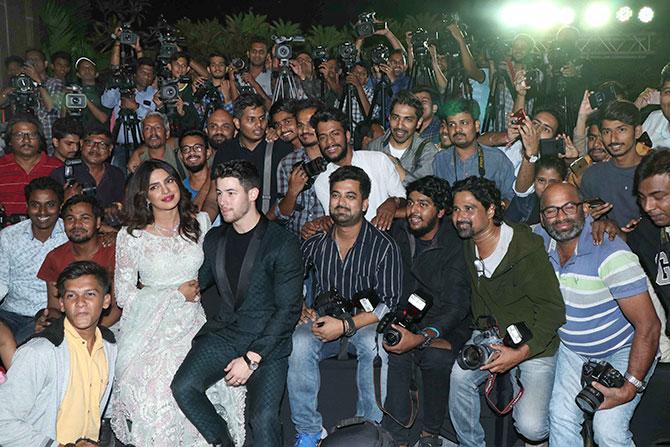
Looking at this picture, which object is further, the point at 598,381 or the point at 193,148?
the point at 193,148

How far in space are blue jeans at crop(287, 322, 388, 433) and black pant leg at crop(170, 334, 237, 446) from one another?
0.37 m

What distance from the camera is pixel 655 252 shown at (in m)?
3.79

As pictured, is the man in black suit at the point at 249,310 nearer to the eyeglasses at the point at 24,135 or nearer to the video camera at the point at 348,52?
the eyeglasses at the point at 24,135

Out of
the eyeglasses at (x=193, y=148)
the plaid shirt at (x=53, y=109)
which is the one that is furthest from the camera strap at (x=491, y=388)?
the plaid shirt at (x=53, y=109)

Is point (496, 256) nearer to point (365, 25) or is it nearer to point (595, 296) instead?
point (595, 296)

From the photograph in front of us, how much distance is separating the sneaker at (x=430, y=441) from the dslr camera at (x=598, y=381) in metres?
0.80

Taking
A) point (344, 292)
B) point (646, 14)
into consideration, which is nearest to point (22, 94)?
point (344, 292)

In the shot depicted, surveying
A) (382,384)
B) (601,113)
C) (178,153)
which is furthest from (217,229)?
(601,113)

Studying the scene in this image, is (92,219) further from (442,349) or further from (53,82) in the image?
(53,82)

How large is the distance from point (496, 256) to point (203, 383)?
1.62 meters

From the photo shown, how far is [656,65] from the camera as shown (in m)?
9.92

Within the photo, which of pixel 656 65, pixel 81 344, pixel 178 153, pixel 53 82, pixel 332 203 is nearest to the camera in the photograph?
pixel 81 344

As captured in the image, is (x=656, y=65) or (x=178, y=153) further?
(x=656, y=65)

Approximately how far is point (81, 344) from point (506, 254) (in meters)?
2.12
